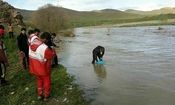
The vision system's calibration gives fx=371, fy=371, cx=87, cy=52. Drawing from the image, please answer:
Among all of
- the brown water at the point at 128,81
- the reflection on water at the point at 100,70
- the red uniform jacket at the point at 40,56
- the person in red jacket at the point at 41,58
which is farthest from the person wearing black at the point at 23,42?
the red uniform jacket at the point at 40,56

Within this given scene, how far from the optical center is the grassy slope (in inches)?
470

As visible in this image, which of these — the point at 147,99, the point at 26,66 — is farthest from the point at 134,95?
the point at 26,66

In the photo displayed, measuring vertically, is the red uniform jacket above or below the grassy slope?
above

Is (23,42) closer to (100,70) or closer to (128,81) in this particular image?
(100,70)

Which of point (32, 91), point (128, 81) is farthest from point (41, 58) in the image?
point (128, 81)

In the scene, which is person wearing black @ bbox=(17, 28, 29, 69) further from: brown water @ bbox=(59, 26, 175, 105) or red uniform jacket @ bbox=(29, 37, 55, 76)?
red uniform jacket @ bbox=(29, 37, 55, 76)

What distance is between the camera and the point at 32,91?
43.3 feet

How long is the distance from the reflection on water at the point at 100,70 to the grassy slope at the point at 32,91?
1621mm

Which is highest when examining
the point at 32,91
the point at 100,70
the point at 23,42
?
the point at 23,42

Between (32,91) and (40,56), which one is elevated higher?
(40,56)

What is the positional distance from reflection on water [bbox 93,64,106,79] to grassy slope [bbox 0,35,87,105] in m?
1.62

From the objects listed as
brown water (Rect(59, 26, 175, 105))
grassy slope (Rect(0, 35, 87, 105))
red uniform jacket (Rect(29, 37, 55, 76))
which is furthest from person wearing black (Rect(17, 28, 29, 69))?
red uniform jacket (Rect(29, 37, 55, 76))

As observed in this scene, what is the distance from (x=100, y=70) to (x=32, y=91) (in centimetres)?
583

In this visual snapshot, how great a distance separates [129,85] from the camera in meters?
14.3
